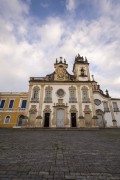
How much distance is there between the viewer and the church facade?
21.9 meters

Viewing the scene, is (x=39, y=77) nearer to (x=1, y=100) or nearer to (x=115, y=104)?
(x=1, y=100)

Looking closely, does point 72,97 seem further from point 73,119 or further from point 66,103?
point 73,119

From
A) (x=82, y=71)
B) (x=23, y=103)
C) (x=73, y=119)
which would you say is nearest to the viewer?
(x=73, y=119)

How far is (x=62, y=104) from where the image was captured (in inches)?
901

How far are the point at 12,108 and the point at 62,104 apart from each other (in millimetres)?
12300

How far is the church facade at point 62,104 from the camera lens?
2189cm

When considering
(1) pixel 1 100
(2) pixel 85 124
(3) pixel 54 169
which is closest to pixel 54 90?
(2) pixel 85 124

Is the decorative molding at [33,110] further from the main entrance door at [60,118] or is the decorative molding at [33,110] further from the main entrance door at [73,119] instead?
the main entrance door at [73,119]

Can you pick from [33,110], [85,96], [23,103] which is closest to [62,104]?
[85,96]

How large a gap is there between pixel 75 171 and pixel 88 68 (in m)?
25.7

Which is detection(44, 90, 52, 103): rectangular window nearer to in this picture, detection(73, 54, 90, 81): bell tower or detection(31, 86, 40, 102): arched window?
detection(31, 86, 40, 102): arched window

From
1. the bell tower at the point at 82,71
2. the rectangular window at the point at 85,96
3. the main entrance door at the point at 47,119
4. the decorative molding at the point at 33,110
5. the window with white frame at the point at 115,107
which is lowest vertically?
the main entrance door at the point at 47,119

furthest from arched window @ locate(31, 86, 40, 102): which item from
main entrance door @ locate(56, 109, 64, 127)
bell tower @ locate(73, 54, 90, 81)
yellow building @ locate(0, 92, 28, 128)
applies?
bell tower @ locate(73, 54, 90, 81)

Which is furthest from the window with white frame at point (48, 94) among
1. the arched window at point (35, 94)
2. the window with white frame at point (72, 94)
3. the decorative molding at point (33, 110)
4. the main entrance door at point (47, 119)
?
the window with white frame at point (72, 94)
